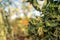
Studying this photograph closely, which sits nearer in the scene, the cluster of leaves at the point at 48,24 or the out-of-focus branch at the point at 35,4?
the cluster of leaves at the point at 48,24

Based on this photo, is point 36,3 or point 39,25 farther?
point 36,3

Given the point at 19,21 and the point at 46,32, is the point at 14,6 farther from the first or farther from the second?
the point at 46,32

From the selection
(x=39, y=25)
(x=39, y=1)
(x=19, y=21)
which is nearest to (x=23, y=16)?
(x=19, y=21)

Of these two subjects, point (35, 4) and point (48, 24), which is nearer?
point (48, 24)

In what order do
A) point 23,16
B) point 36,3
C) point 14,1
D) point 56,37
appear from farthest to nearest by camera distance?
point 23,16, point 14,1, point 36,3, point 56,37

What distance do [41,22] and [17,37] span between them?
3.05 feet

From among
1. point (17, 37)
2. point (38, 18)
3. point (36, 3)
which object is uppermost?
point (36, 3)

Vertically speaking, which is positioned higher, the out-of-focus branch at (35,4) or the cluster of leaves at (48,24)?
the out-of-focus branch at (35,4)

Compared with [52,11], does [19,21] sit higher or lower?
lower

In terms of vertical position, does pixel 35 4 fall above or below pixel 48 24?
above

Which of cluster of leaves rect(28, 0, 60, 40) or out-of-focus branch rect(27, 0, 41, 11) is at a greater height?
out-of-focus branch rect(27, 0, 41, 11)

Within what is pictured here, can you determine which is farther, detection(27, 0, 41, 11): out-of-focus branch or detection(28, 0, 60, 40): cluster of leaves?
detection(27, 0, 41, 11): out-of-focus branch

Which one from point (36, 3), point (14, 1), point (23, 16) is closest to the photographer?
point (36, 3)

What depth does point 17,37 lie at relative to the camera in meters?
4.03
